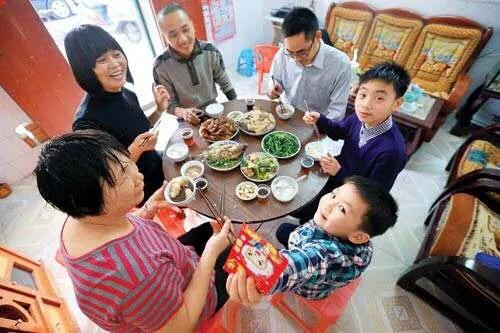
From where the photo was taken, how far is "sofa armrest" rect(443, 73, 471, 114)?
3104mm

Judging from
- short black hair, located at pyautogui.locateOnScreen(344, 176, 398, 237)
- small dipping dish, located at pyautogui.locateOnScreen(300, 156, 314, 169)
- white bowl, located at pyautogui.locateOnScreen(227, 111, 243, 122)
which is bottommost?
small dipping dish, located at pyautogui.locateOnScreen(300, 156, 314, 169)

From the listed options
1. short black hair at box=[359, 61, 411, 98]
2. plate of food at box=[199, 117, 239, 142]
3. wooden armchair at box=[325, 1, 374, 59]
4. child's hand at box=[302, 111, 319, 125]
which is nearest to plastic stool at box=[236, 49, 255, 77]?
wooden armchair at box=[325, 1, 374, 59]

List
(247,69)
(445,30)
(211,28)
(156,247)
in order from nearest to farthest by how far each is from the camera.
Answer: (156,247)
(445,30)
(211,28)
(247,69)

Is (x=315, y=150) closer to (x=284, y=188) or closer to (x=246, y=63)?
(x=284, y=188)

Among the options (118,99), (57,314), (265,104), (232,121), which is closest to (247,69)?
(265,104)

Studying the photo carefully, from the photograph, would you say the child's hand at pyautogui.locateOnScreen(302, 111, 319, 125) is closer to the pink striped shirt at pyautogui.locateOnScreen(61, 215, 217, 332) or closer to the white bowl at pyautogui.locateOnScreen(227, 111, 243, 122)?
the white bowl at pyautogui.locateOnScreen(227, 111, 243, 122)

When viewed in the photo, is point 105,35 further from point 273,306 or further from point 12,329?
point 273,306

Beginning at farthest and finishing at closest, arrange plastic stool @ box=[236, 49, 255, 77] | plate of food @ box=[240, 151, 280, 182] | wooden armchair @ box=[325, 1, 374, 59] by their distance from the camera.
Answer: plastic stool @ box=[236, 49, 255, 77] → wooden armchair @ box=[325, 1, 374, 59] → plate of food @ box=[240, 151, 280, 182]

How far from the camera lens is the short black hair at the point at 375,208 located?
121 centimetres

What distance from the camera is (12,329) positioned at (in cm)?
145

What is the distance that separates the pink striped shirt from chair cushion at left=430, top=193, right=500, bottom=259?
1.93 m

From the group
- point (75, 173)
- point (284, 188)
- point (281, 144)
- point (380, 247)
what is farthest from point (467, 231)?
point (75, 173)

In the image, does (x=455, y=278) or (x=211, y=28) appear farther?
(x=211, y=28)

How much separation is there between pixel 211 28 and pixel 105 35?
345cm
